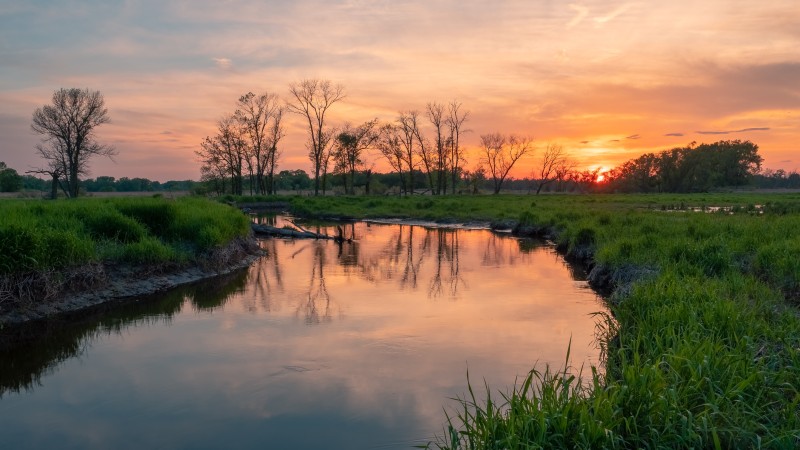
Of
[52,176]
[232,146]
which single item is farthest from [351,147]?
[52,176]

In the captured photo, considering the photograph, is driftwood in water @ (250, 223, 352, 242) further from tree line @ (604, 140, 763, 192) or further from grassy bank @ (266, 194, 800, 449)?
tree line @ (604, 140, 763, 192)

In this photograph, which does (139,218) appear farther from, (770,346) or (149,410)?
(770,346)

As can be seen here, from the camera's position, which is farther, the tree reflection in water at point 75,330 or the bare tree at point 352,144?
the bare tree at point 352,144

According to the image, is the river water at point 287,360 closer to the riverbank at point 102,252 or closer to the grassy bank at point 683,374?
the riverbank at point 102,252

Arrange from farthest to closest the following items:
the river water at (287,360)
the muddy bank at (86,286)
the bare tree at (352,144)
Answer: the bare tree at (352,144) → the muddy bank at (86,286) → the river water at (287,360)

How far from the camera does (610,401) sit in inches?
168

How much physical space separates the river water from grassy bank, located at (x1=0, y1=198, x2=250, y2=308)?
3.50 feet

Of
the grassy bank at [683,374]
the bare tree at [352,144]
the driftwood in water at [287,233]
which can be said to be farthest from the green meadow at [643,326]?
the bare tree at [352,144]

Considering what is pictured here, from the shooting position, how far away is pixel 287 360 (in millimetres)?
8227

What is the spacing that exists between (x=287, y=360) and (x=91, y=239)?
7.57 m

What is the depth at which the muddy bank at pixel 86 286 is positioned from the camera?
9.85m

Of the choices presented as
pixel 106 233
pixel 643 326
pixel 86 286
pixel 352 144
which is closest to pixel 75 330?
pixel 86 286

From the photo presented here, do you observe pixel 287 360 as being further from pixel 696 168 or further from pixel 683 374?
pixel 696 168

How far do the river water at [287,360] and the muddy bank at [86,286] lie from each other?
53 cm
